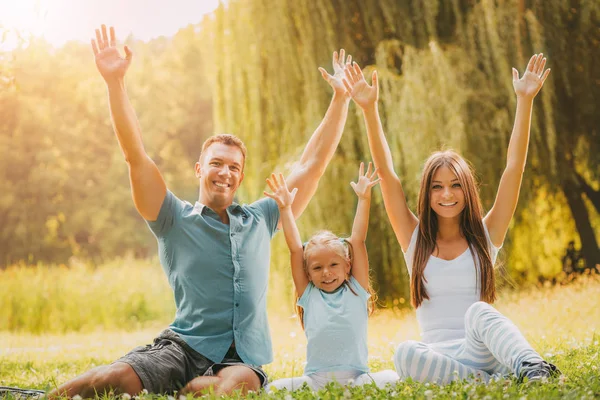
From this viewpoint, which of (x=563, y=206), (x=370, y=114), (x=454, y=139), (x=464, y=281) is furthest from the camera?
(x=563, y=206)

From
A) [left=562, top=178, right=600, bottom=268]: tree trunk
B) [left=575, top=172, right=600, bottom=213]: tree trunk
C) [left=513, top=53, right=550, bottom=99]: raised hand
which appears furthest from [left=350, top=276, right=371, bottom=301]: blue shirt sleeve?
[left=575, top=172, right=600, bottom=213]: tree trunk

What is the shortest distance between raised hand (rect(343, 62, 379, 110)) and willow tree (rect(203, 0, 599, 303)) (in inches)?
132

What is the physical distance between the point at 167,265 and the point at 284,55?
495 centimetres

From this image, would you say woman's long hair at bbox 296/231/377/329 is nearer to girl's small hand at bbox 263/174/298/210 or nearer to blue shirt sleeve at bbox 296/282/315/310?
blue shirt sleeve at bbox 296/282/315/310

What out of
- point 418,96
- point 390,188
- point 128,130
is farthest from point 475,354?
point 418,96

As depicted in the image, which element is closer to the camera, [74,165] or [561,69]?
[561,69]

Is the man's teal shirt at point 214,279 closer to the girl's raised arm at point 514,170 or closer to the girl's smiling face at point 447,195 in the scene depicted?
the girl's smiling face at point 447,195

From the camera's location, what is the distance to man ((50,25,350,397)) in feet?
10.7

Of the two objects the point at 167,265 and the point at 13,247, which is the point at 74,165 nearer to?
the point at 13,247

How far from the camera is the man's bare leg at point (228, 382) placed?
126 inches

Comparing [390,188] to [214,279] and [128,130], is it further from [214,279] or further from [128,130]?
[128,130]

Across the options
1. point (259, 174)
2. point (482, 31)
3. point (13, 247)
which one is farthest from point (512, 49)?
point (13, 247)

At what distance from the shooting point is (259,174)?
8.23 meters

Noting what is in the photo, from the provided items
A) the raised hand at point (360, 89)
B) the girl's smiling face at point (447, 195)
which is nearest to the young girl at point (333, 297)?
the girl's smiling face at point (447, 195)
